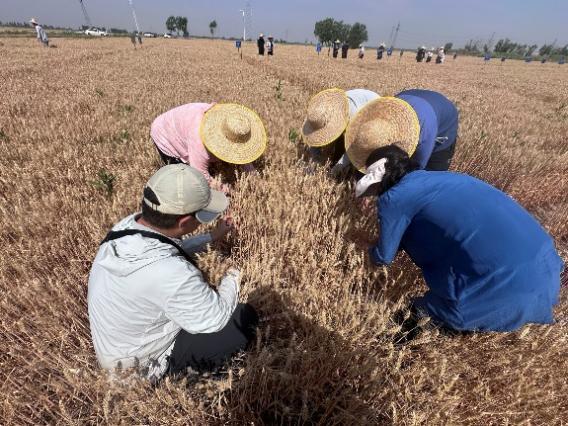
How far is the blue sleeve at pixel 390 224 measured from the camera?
6.11ft

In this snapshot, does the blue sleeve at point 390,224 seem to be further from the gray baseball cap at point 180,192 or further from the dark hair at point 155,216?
the dark hair at point 155,216

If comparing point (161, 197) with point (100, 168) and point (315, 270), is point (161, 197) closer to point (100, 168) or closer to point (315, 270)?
point (315, 270)

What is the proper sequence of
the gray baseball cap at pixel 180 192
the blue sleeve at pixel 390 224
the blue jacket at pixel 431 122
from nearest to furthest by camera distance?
1. the gray baseball cap at pixel 180 192
2. the blue sleeve at pixel 390 224
3. the blue jacket at pixel 431 122

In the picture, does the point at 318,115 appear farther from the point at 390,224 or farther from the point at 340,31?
the point at 340,31

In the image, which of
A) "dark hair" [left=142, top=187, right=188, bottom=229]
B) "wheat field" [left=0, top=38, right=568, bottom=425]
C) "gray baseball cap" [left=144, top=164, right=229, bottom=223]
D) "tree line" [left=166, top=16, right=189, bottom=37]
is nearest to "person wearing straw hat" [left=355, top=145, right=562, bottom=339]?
"wheat field" [left=0, top=38, right=568, bottom=425]

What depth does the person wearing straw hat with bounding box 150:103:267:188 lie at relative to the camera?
3.16 metres

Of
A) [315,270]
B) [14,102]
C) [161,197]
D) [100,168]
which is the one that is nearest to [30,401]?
[161,197]

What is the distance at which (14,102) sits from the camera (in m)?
6.71

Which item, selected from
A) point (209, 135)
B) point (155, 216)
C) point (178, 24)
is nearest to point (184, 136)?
point (209, 135)

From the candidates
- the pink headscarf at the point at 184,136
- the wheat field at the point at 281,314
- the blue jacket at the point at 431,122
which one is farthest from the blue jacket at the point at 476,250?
the pink headscarf at the point at 184,136

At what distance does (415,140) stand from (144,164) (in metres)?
3.20

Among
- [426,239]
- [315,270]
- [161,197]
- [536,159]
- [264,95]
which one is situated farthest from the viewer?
[264,95]

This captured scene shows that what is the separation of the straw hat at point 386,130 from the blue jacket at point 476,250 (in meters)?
1.23

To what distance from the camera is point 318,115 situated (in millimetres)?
3756
